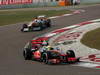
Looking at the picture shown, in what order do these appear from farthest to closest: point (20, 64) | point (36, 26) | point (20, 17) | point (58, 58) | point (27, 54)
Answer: point (20, 17) < point (36, 26) < point (27, 54) < point (20, 64) < point (58, 58)

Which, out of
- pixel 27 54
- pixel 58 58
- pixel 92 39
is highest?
pixel 92 39

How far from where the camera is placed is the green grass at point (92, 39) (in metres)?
14.5

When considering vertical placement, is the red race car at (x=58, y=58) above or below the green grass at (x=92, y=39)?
below

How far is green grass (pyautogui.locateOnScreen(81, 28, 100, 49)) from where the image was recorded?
14.5 m

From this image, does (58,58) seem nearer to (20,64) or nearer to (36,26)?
(20,64)

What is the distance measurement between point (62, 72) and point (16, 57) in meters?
4.46

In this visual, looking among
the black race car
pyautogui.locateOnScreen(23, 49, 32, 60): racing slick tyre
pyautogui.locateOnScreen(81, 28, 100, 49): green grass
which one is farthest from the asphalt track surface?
pyautogui.locateOnScreen(81, 28, 100, 49): green grass

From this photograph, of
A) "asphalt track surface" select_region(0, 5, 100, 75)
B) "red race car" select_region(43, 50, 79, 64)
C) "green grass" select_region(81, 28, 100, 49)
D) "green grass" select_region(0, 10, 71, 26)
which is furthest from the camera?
"green grass" select_region(0, 10, 71, 26)

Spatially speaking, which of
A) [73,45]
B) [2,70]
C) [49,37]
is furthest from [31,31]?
[2,70]

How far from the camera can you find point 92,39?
51.8ft

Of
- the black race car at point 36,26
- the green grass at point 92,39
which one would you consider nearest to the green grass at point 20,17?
the black race car at point 36,26

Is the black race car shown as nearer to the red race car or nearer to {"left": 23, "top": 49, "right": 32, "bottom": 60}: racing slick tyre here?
{"left": 23, "top": 49, "right": 32, "bottom": 60}: racing slick tyre

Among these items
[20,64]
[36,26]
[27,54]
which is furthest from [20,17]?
[20,64]

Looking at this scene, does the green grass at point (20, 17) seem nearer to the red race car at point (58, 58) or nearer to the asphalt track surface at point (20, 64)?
the asphalt track surface at point (20, 64)
